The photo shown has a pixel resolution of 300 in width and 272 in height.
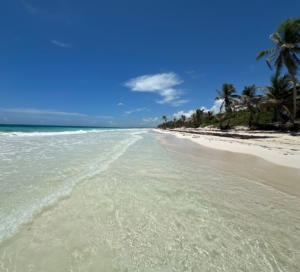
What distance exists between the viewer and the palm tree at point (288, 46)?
22.4 m

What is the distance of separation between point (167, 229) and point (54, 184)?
3.81 meters

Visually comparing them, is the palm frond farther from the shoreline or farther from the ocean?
the ocean

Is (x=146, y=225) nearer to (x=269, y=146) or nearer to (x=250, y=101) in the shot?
(x=269, y=146)

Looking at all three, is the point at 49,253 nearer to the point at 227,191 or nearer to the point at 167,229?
the point at 167,229

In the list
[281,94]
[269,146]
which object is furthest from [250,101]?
[269,146]

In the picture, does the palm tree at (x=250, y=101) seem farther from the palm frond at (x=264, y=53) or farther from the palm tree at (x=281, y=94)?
the palm frond at (x=264, y=53)

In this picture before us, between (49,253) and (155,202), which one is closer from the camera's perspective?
(49,253)

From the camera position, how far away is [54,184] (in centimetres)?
503

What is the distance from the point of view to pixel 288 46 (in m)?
22.2

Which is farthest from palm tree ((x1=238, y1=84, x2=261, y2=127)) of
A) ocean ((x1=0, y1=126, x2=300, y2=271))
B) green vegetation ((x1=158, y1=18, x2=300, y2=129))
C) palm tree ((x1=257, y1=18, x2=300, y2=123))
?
ocean ((x1=0, y1=126, x2=300, y2=271))

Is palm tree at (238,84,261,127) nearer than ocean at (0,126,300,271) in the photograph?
No

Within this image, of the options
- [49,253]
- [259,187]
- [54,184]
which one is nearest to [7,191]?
[54,184]

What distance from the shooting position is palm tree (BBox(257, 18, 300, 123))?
2237cm

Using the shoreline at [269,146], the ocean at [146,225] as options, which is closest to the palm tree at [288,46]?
the shoreline at [269,146]
